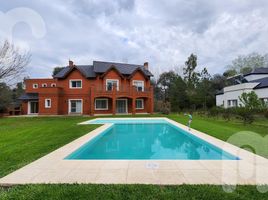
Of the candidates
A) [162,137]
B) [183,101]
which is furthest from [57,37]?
[183,101]

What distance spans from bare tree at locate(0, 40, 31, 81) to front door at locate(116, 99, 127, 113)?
14.1 metres

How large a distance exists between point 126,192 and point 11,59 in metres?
17.2

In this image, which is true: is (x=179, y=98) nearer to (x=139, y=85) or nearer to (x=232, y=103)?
(x=232, y=103)

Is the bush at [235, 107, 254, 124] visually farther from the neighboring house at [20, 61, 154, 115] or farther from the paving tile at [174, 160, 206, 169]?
the paving tile at [174, 160, 206, 169]

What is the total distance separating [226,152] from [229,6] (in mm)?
11972

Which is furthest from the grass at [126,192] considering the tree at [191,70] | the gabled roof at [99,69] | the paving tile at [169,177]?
the tree at [191,70]

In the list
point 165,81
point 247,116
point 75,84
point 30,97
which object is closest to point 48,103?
point 75,84

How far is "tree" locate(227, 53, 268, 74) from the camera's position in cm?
5003

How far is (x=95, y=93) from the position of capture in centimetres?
2606

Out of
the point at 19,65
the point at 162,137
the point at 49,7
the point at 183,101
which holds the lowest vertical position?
the point at 162,137

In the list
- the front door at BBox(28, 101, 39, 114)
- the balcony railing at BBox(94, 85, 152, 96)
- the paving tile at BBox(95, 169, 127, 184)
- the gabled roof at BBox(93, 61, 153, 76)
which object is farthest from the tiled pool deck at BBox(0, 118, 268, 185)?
the front door at BBox(28, 101, 39, 114)

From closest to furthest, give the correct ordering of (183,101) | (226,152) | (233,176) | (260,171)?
(233,176)
(260,171)
(226,152)
(183,101)

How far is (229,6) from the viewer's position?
14.8m

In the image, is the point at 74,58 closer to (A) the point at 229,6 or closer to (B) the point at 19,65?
(B) the point at 19,65
